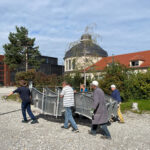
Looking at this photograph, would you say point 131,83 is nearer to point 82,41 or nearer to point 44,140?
point 82,41

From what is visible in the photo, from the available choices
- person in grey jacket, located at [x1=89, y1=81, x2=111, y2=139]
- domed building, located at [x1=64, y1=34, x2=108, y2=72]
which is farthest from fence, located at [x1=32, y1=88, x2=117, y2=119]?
domed building, located at [x1=64, y1=34, x2=108, y2=72]

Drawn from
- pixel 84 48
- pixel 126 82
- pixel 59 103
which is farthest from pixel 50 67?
pixel 59 103

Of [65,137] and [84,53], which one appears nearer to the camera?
[65,137]

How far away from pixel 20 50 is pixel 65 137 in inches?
1300

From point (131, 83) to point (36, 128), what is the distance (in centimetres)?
867

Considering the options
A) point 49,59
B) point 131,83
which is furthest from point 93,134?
point 49,59

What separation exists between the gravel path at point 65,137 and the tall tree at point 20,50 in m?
29.5

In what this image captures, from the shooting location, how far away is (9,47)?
36406mm

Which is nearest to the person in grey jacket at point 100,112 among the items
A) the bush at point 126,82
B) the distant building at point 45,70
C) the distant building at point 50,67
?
the bush at point 126,82

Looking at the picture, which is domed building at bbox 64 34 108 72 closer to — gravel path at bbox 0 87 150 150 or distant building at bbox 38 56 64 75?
gravel path at bbox 0 87 150 150

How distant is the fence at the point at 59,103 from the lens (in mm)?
7137

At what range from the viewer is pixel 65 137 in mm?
6086

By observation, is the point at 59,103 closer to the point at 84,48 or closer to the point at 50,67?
the point at 84,48

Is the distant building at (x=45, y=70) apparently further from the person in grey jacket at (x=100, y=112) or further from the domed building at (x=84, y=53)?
the person in grey jacket at (x=100, y=112)
